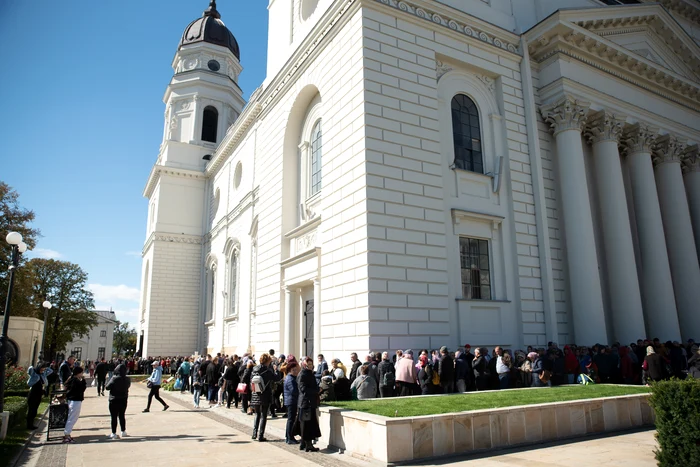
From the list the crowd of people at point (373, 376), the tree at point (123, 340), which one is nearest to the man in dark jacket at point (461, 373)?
the crowd of people at point (373, 376)

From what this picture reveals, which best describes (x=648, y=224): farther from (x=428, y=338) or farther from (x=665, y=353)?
(x=428, y=338)

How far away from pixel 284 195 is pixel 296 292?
4.03 meters

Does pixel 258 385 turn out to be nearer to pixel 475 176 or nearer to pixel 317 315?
pixel 317 315

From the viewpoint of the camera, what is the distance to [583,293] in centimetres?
1748

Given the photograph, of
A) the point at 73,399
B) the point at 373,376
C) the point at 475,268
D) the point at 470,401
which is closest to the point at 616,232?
the point at 475,268

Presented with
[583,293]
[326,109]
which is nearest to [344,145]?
[326,109]

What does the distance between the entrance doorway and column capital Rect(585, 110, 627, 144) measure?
13.3m

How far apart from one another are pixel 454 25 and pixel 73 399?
634 inches

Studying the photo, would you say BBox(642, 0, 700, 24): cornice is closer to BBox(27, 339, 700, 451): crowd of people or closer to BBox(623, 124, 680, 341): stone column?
BBox(623, 124, 680, 341): stone column

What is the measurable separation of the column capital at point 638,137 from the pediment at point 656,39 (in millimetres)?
2951

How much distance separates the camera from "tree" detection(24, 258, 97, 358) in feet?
178

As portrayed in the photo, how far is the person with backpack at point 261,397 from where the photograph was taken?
410 inches

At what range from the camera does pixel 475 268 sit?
16.8 meters

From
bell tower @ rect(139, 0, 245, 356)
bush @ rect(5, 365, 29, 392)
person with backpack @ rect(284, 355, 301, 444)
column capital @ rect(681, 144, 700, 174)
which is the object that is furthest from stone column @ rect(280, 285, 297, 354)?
bell tower @ rect(139, 0, 245, 356)
